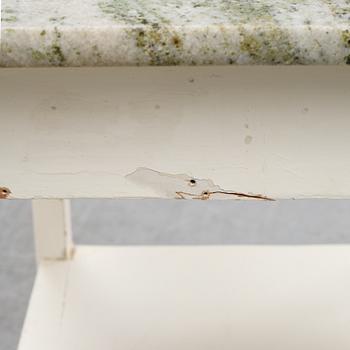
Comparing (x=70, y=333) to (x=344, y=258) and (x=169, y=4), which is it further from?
(x=169, y=4)

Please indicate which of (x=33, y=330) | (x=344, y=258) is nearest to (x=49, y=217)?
(x=33, y=330)

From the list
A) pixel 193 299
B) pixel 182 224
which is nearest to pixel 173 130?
pixel 193 299

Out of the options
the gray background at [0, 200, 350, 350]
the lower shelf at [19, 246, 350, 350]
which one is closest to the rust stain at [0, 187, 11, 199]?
the lower shelf at [19, 246, 350, 350]

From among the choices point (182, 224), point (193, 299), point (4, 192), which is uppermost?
point (182, 224)

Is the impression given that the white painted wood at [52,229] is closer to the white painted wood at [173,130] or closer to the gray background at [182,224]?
the gray background at [182,224]

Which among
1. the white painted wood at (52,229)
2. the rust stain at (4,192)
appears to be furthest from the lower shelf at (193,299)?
the rust stain at (4,192)

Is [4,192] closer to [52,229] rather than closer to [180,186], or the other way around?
[180,186]

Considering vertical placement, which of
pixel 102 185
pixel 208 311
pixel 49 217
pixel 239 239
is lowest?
pixel 102 185
